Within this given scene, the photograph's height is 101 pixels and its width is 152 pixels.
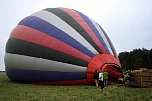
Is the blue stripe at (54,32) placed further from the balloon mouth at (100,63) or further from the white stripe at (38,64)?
the white stripe at (38,64)

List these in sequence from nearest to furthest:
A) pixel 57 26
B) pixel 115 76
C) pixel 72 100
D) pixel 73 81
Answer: pixel 72 100 → pixel 73 81 → pixel 57 26 → pixel 115 76

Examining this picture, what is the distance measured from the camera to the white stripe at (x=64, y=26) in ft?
55.8

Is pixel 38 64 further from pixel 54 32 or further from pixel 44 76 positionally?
pixel 54 32

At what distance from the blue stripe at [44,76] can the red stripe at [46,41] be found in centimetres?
100

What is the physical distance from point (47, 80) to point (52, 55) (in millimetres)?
1392

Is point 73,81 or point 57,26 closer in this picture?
point 73,81

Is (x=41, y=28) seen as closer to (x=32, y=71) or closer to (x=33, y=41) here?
(x=33, y=41)

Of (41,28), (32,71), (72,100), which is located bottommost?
(72,100)

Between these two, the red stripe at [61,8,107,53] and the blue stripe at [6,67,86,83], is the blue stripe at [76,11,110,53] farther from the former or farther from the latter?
the blue stripe at [6,67,86,83]

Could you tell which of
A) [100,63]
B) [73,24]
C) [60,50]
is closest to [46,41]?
[60,50]

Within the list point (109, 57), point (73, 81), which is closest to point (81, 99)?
point (73, 81)

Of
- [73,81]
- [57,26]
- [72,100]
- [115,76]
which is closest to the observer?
[72,100]

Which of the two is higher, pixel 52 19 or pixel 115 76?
pixel 52 19

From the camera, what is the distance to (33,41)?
58.2 ft
